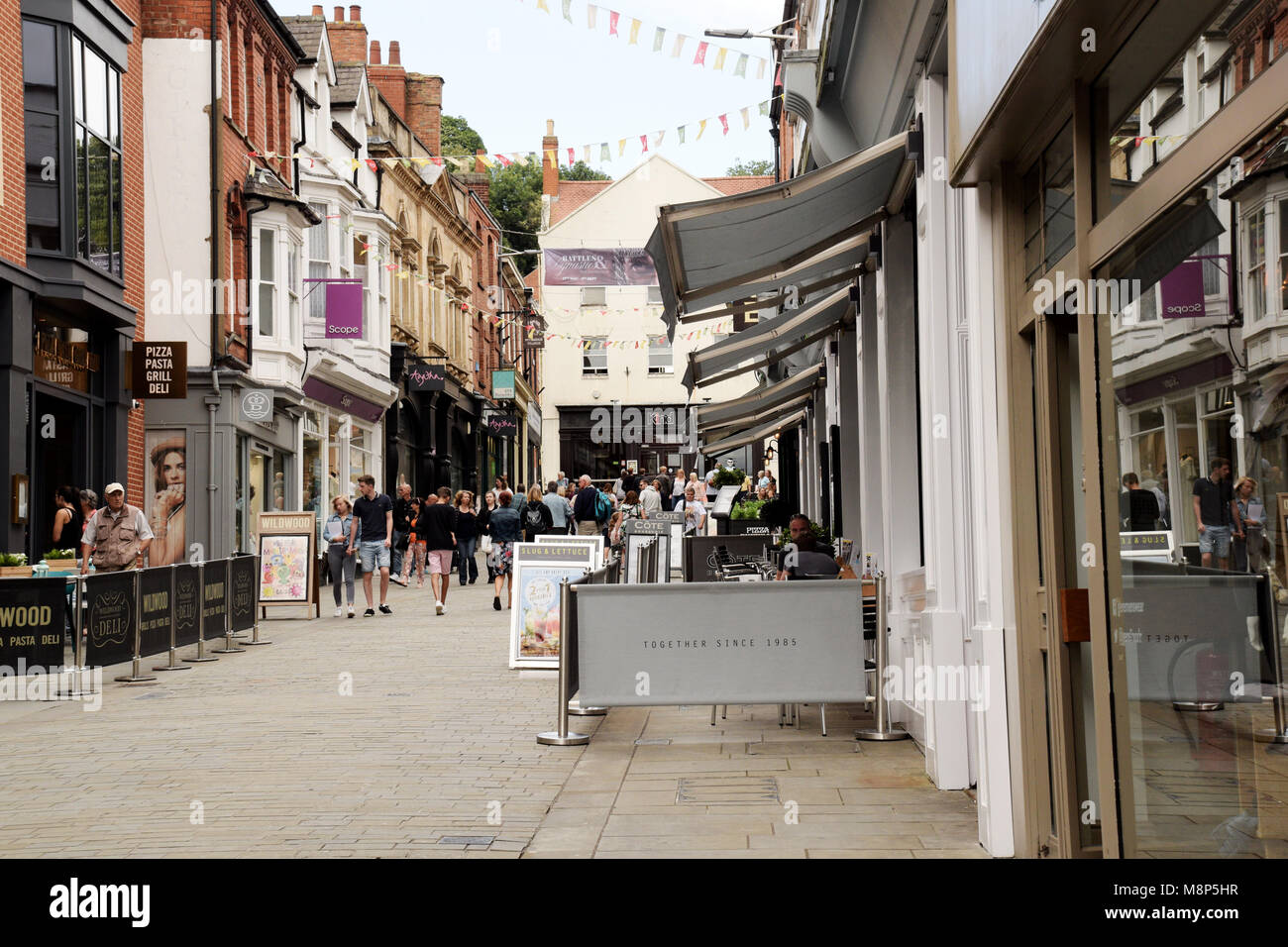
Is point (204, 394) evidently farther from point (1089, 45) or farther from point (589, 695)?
point (1089, 45)

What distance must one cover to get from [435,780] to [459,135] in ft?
205

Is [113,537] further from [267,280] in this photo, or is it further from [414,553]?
[414,553]

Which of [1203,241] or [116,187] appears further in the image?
[116,187]

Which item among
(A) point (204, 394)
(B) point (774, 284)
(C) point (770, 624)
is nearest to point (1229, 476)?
(C) point (770, 624)

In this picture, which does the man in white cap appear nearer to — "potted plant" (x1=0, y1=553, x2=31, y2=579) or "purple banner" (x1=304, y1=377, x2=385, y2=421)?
"potted plant" (x1=0, y1=553, x2=31, y2=579)

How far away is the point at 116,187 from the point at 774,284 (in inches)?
491

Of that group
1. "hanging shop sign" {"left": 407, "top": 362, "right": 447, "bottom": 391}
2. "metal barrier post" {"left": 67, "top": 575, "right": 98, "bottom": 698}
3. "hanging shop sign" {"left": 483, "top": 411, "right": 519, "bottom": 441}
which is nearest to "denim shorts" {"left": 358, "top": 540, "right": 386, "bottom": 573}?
"metal barrier post" {"left": 67, "top": 575, "right": 98, "bottom": 698}

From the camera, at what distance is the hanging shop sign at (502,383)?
47.3m

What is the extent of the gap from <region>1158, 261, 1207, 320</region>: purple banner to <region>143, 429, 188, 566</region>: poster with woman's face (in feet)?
67.0

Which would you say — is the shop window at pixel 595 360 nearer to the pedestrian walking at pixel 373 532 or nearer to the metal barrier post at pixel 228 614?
the pedestrian walking at pixel 373 532

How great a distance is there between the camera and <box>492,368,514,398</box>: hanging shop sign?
47.3m

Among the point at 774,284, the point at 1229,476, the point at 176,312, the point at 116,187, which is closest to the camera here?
the point at 1229,476

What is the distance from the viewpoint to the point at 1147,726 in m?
4.01

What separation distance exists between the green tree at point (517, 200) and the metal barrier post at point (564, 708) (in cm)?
5677
